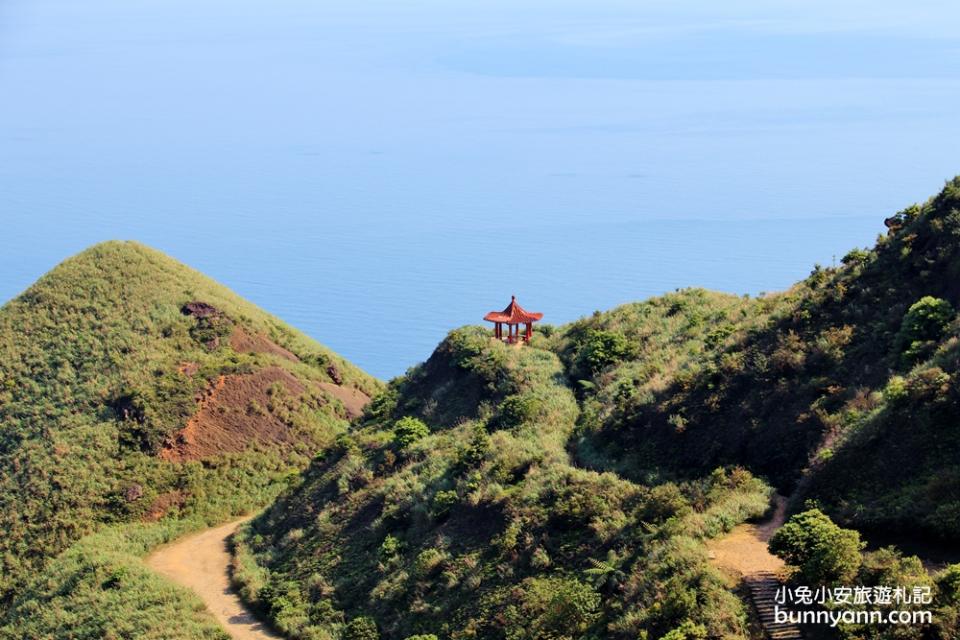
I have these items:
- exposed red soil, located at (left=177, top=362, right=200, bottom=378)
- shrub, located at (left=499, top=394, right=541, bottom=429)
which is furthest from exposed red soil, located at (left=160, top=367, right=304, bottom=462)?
shrub, located at (left=499, top=394, right=541, bottom=429)

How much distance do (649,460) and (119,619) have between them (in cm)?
2294

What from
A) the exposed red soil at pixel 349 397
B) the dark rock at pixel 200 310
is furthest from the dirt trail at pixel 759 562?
the dark rock at pixel 200 310

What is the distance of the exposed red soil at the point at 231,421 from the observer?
204 feet

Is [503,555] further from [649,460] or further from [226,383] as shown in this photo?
[226,383]

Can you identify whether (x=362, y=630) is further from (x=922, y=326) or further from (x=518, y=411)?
(x=922, y=326)

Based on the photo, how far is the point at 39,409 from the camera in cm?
6419

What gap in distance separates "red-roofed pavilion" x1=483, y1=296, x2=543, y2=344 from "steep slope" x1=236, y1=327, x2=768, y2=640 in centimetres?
108

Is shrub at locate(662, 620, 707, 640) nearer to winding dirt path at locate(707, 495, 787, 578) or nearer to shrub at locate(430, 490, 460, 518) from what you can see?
winding dirt path at locate(707, 495, 787, 578)

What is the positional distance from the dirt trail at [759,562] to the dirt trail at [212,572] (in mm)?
18736

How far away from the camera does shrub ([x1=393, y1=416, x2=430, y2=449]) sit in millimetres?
51594

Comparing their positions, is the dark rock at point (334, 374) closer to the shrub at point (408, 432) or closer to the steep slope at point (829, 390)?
the shrub at point (408, 432)

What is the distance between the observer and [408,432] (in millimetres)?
52031

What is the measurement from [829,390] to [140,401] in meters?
40.9

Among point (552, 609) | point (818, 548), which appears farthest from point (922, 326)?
point (552, 609)
